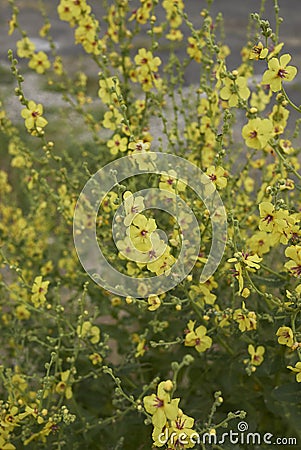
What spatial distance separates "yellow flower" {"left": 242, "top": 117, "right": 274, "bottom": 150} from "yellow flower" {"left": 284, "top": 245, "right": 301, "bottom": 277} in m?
0.22

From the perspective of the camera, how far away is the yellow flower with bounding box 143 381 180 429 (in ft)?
3.87

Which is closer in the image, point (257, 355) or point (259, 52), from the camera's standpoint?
point (259, 52)

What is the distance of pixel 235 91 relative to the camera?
1.45 m

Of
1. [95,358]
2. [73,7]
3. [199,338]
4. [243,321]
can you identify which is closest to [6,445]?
→ [95,358]

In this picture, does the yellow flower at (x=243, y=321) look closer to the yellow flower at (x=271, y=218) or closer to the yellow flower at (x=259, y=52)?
the yellow flower at (x=271, y=218)

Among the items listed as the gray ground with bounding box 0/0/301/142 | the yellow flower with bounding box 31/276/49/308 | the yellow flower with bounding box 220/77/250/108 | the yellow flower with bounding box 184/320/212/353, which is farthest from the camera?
the gray ground with bounding box 0/0/301/142

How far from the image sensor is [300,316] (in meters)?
1.50

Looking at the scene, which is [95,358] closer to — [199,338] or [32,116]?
[199,338]

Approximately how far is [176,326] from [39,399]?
0.53m

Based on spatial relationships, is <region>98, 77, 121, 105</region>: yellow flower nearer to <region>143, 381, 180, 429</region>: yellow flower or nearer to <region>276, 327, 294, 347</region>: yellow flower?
<region>276, 327, 294, 347</region>: yellow flower

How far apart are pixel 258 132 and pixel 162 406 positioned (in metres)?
0.58

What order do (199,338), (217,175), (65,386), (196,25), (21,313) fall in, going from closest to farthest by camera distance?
(217,175)
(199,338)
(65,386)
(21,313)
(196,25)

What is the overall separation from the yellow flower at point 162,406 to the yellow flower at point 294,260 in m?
0.36

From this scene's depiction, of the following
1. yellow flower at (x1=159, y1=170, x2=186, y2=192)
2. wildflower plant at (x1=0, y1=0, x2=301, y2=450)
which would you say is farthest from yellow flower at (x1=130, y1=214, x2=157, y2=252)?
yellow flower at (x1=159, y1=170, x2=186, y2=192)
